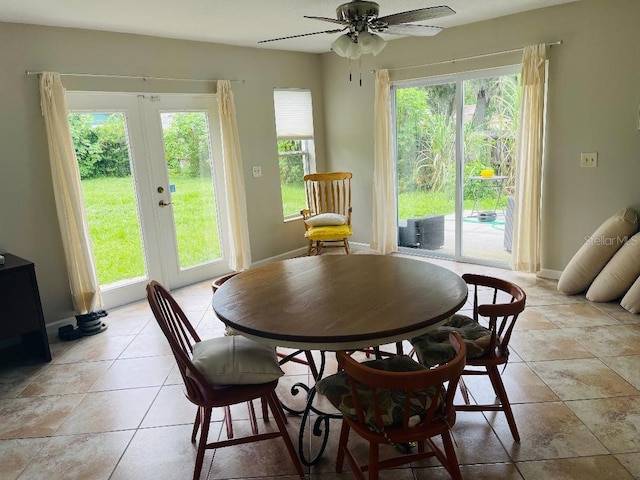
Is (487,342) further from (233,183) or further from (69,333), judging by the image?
(233,183)

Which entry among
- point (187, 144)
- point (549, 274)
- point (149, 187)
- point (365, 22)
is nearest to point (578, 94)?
point (549, 274)

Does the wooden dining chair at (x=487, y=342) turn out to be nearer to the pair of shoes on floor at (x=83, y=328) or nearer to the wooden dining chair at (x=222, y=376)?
the wooden dining chair at (x=222, y=376)

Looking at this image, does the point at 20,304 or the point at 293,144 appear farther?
the point at 293,144

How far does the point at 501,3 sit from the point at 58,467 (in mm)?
4444

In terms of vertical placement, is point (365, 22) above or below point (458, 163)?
above

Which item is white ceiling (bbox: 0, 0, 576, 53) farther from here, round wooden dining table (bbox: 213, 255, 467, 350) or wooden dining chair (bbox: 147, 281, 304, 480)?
wooden dining chair (bbox: 147, 281, 304, 480)

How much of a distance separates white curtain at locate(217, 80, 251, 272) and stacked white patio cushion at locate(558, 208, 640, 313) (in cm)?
316

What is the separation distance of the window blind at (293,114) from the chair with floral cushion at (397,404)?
4.17 meters

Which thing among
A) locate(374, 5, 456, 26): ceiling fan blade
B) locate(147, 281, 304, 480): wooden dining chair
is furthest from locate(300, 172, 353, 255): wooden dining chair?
locate(147, 281, 304, 480): wooden dining chair

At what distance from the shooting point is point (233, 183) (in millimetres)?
4832

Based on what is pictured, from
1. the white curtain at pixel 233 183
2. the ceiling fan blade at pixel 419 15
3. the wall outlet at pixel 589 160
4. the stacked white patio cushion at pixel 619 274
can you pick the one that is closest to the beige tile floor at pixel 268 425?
the stacked white patio cushion at pixel 619 274

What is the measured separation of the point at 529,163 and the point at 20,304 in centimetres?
434

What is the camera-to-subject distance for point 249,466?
6.97 ft

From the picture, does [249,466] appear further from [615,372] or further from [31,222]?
[31,222]
